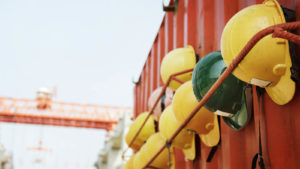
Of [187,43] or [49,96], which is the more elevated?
[49,96]

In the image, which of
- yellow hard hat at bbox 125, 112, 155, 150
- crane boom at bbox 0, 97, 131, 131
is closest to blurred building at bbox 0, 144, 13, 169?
crane boom at bbox 0, 97, 131, 131

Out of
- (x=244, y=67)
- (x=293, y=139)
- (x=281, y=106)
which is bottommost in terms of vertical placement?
(x=293, y=139)

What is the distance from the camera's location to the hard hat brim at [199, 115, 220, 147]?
2459mm

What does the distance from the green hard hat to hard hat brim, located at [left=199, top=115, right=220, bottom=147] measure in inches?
13.0

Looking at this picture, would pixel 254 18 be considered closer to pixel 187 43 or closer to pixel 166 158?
pixel 187 43

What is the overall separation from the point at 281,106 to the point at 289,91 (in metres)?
0.15

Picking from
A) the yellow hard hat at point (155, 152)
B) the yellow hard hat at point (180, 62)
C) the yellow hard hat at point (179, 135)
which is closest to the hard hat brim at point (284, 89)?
the yellow hard hat at point (179, 135)

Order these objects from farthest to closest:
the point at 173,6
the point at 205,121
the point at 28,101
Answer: the point at 28,101
the point at 173,6
the point at 205,121

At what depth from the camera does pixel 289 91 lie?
157cm

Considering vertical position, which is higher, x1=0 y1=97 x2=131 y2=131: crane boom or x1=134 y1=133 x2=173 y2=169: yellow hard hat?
x1=0 y1=97 x2=131 y2=131: crane boom

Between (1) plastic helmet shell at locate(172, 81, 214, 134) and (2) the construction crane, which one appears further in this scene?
(2) the construction crane

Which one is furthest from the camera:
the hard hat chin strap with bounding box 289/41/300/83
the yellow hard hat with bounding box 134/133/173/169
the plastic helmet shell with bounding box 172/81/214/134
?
the yellow hard hat with bounding box 134/133/173/169

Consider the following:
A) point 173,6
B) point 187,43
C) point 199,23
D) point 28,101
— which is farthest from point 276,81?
point 28,101

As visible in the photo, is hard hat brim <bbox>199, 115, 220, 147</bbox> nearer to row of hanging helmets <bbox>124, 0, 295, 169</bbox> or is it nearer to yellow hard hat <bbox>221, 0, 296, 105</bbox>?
row of hanging helmets <bbox>124, 0, 295, 169</bbox>
